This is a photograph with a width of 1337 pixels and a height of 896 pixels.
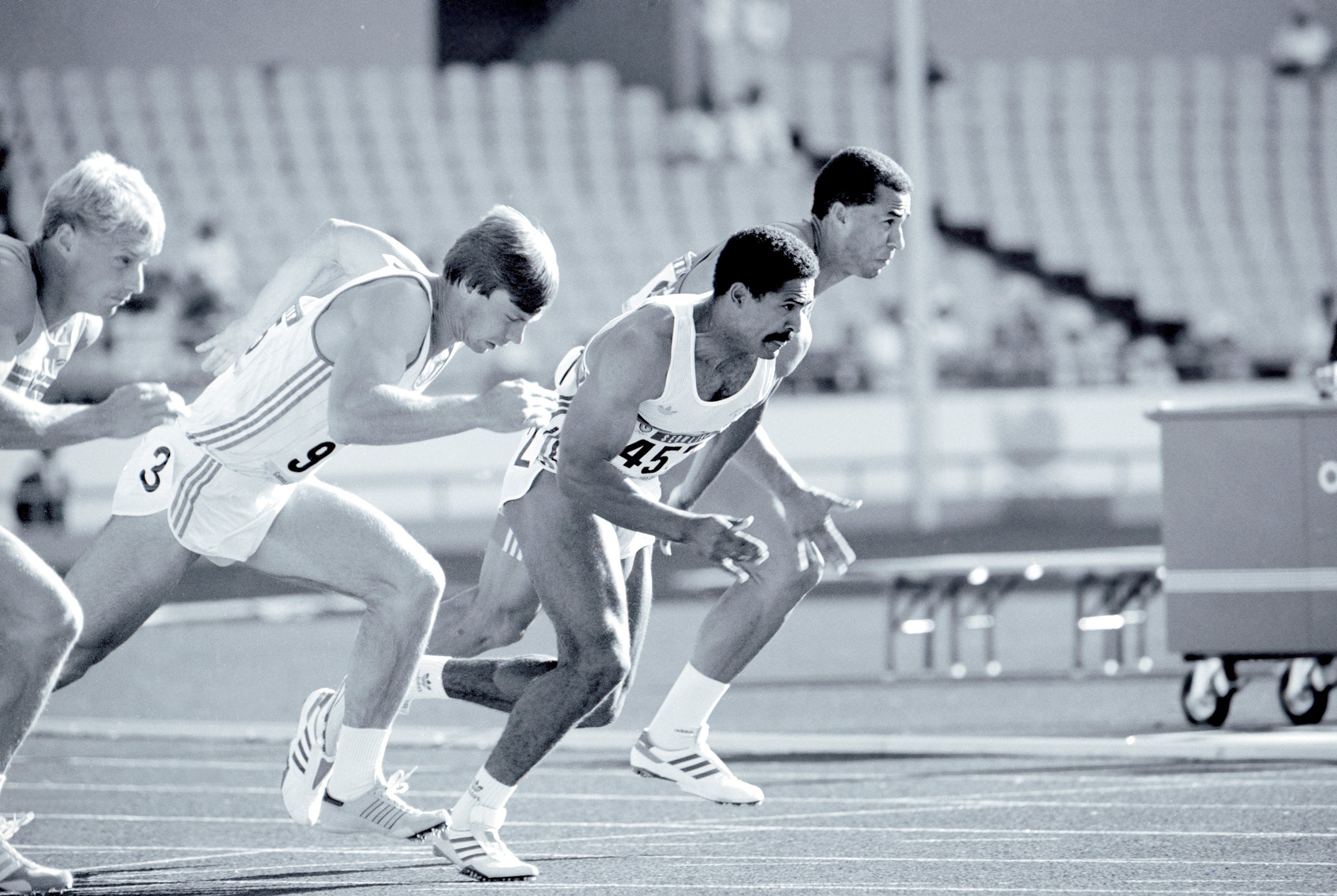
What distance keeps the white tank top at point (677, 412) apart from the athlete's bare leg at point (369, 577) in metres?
0.51

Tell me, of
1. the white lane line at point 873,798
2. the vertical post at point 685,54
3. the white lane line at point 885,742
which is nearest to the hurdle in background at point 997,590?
the white lane line at point 885,742

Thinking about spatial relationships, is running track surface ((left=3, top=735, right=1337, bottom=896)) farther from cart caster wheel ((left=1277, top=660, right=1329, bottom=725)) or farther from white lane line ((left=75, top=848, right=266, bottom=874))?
cart caster wheel ((left=1277, top=660, right=1329, bottom=725))

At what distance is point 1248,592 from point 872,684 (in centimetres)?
324

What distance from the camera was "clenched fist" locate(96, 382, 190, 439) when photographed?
16.6 feet

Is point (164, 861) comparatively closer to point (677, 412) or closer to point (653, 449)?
point (653, 449)

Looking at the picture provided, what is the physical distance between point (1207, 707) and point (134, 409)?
622 cm

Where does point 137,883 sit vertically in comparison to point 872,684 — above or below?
above

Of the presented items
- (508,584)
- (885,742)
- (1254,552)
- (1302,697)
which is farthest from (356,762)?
(1302,697)

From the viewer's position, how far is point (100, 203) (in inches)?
217

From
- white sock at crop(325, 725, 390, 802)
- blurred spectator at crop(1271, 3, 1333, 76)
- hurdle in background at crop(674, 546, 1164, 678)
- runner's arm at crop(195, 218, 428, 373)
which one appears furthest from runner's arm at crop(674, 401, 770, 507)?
blurred spectator at crop(1271, 3, 1333, 76)

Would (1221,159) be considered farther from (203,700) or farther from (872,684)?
(203,700)

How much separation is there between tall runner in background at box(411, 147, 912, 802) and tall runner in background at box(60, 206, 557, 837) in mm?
583

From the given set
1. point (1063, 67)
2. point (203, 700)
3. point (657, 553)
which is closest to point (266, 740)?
point (203, 700)

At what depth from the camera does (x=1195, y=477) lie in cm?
993
